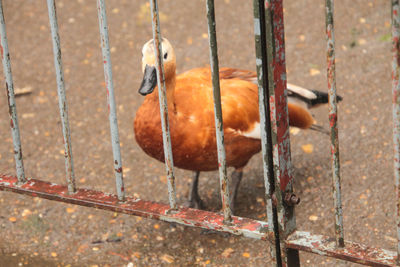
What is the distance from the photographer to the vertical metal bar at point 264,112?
182cm

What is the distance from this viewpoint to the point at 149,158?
4.21 meters

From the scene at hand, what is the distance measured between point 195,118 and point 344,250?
4.57ft

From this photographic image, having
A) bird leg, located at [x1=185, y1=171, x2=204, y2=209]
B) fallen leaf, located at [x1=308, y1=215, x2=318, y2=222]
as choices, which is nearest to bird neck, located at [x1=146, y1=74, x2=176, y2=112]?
bird leg, located at [x1=185, y1=171, x2=204, y2=209]

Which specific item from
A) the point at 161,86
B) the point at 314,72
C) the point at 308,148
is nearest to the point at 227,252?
the point at 308,148

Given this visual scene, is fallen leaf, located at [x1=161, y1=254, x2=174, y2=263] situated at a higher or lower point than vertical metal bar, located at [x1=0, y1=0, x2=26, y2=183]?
lower

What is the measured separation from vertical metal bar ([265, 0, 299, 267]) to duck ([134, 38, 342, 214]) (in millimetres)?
1141

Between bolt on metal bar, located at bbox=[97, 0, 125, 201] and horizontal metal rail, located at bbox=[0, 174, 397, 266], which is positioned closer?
horizontal metal rail, located at bbox=[0, 174, 397, 266]

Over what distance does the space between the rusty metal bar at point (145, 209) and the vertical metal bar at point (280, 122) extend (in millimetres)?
97

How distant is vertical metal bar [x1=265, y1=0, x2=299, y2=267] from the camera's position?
1.81m

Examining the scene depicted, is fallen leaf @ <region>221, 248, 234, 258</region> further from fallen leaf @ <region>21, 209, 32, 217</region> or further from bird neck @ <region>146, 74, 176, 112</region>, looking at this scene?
fallen leaf @ <region>21, 209, 32, 217</region>

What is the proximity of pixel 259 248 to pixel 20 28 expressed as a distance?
4.32 metres

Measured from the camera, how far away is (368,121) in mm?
4191

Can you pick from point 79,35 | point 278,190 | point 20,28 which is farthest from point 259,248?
point 20,28

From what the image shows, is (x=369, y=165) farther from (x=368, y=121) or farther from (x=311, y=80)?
(x=311, y=80)
